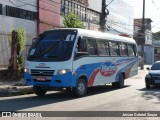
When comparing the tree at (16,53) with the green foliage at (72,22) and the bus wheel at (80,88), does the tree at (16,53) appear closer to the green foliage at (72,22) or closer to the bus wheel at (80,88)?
the bus wheel at (80,88)

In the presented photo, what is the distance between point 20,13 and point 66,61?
791 inches

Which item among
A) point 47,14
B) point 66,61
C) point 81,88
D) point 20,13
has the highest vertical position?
point 47,14

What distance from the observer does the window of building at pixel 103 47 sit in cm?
1726

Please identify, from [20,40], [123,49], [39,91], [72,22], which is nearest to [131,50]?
[123,49]

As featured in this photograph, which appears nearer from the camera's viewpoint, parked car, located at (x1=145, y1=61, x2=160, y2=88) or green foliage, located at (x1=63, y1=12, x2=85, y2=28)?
parked car, located at (x1=145, y1=61, x2=160, y2=88)

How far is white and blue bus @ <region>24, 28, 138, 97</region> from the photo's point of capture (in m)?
14.3

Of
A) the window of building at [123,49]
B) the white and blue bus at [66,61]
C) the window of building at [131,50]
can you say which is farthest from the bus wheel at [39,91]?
the window of building at [131,50]

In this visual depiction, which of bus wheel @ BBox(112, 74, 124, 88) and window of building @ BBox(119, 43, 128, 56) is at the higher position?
window of building @ BBox(119, 43, 128, 56)

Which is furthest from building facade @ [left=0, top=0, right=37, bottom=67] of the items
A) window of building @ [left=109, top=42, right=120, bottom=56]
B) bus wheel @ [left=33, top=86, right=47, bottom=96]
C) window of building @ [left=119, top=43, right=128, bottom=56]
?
bus wheel @ [left=33, top=86, right=47, bottom=96]

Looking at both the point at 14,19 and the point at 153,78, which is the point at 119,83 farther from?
the point at 14,19

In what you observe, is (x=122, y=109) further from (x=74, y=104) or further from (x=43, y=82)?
(x=43, y=82)

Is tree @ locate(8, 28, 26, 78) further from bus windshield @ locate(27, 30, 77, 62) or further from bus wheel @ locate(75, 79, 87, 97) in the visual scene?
bus wheel @ locate(75, 79, 87, 97)

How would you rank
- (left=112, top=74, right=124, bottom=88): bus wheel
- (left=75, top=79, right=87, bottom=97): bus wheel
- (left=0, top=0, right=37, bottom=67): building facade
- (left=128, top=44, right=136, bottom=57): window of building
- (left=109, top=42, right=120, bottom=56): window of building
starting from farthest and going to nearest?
(left=0, top=0, right=37, bottom=67): building facade
(left=128, top=44, right=136, bottom=57): window of building
(left=112, top=74, right=124, bottom=88): bus wheel
(left=109, top=42, right=120, bottom=56): window of building
(left=75, top=79, right=87, bottom=97): bus wheel

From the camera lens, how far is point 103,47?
17.8 metres
